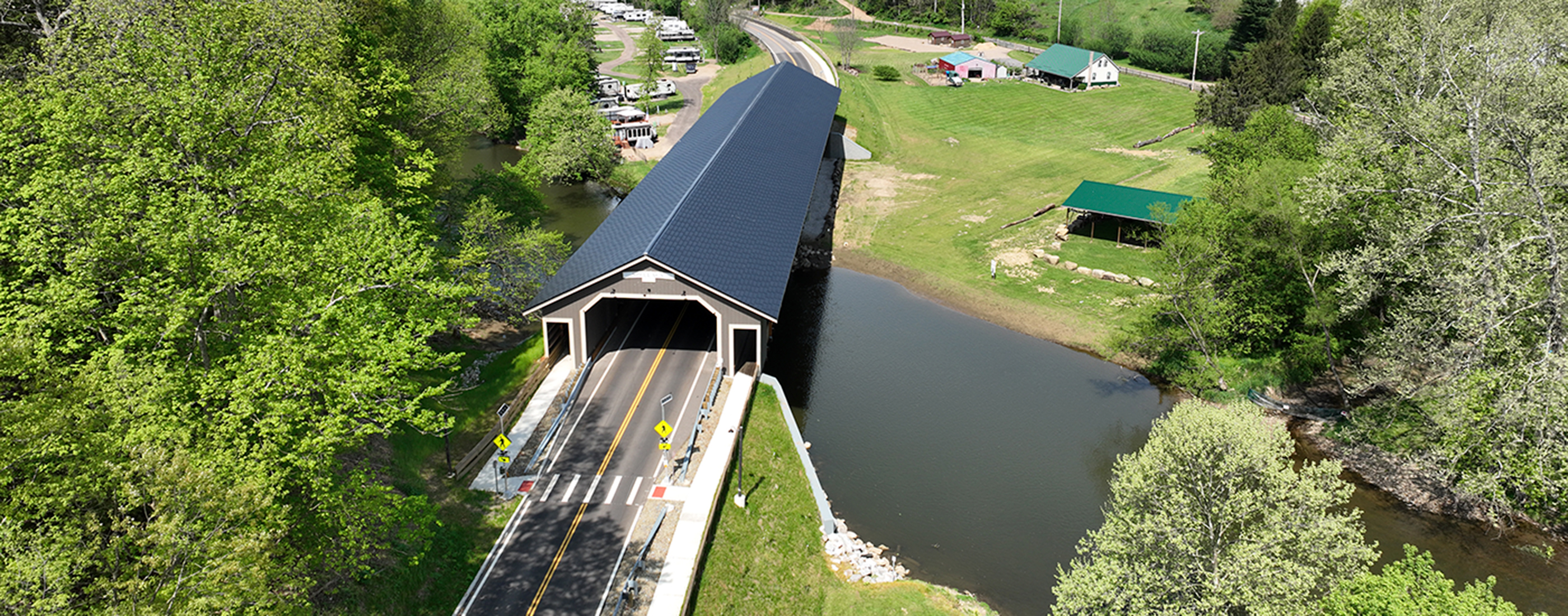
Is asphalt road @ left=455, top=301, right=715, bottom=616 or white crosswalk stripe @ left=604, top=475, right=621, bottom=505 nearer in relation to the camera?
asphalt road @ left=455, top=301, right=715, bottom=616

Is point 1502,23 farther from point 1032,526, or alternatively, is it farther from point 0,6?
point 0,6

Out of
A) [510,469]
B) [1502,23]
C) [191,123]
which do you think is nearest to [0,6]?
→ [191,123]

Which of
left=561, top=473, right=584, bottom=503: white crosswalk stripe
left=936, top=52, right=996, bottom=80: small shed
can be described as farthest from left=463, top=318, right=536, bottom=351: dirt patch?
left=936, top=52, right=996, bottom=80: small shed

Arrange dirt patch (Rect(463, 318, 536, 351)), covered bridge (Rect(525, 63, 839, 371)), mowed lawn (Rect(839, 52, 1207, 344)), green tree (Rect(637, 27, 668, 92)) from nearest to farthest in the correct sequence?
covered bridge (Rect(525, 63, 839, 371)) → dirt patch (Rect(463, 318, 536, 351)) → mowed lawn (Rect(839, 52, 1207, 344)) → green tree (Rect(637, 27, 668, 92))

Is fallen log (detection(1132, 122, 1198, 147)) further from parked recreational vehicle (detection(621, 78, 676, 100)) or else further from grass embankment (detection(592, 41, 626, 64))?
grass embankment (detection(592, 41, 626, 64))

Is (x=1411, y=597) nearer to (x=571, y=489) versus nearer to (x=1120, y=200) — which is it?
(x=571, y=489)

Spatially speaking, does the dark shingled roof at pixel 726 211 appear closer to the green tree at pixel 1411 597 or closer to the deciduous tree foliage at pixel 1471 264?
the green tree at pixel 1411 597
